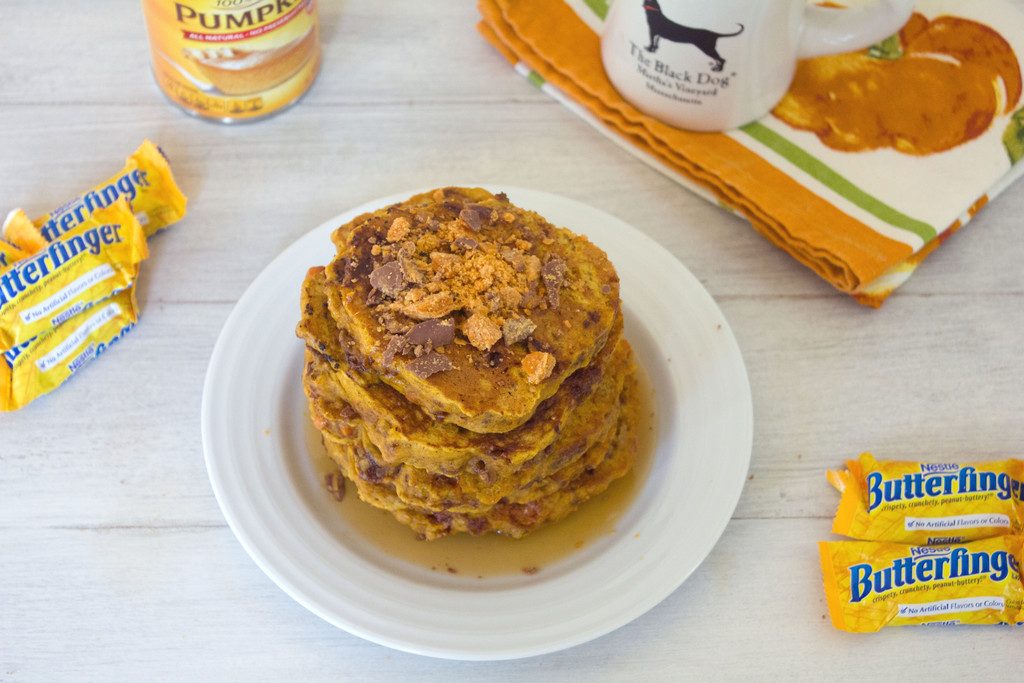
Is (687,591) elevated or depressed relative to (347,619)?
depressed

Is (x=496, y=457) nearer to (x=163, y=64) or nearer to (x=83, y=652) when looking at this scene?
(x=83, y=652)

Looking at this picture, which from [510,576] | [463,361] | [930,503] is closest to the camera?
[463,361]

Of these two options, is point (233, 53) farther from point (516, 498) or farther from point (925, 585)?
point (925, 585)

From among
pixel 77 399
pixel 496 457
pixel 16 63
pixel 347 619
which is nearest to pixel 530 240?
pixel 496 457

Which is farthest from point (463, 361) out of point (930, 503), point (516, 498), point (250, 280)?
point (930, 503)

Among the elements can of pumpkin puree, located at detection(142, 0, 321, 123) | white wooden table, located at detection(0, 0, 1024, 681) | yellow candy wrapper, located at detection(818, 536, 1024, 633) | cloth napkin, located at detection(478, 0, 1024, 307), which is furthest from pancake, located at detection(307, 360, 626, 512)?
can of pumpkin puree, located at detection(142, 0, 321, 123)
